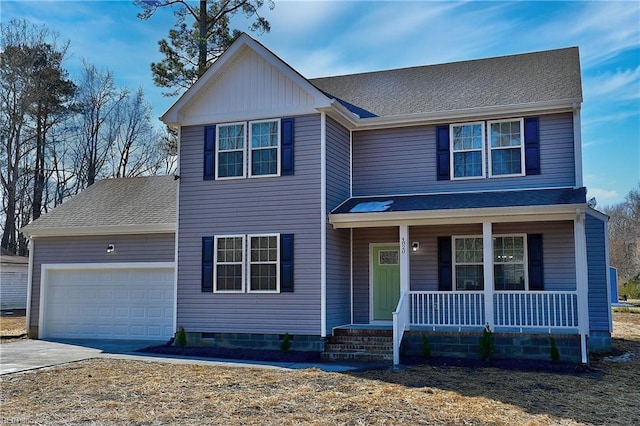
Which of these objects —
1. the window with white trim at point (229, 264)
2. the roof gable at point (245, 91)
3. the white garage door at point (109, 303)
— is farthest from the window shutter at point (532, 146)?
the white garage door at point (109, 303)

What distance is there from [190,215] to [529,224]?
7748 mm

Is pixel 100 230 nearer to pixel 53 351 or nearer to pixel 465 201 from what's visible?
pixel 53 351

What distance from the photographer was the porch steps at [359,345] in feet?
40.7

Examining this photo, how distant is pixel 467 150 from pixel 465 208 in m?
2.19

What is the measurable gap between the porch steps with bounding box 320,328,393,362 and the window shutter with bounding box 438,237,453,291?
1.95 metres

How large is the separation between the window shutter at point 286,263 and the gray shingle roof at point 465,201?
119 centimetres

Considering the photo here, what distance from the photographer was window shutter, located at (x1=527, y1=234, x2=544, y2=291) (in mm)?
13211

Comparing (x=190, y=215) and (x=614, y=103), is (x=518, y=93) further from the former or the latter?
(x=190, y=215)

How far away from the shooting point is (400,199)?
14172 millimetres

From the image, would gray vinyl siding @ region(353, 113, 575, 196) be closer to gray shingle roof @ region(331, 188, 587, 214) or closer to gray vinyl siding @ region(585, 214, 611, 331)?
gray shingle roof @ region(331, 188, 587, 214)

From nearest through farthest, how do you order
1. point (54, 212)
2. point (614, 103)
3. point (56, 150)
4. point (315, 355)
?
point (315, 355) < point (54, 212) < point (614, 103) < point (56, 150)

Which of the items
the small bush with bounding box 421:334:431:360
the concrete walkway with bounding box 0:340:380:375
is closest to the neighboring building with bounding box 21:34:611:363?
the small bush with bounding box 421:334:431:360

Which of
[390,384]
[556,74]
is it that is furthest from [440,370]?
[556,74]

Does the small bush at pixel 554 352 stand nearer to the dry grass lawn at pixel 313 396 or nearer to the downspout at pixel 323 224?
the dry grass lawn at pixel 313 396
